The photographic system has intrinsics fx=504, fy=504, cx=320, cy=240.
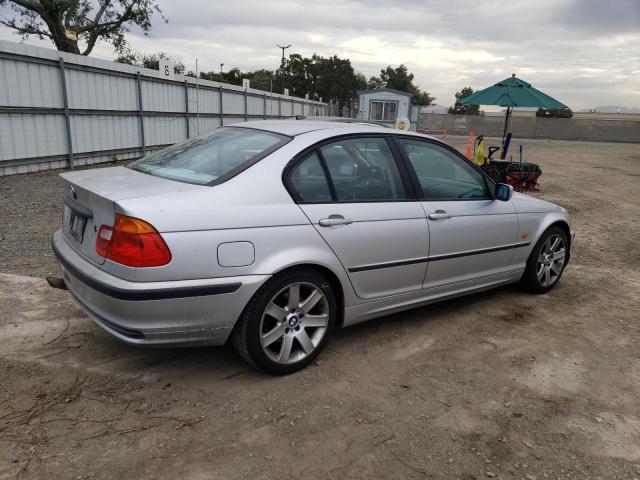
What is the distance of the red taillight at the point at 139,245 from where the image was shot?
8.42 ft

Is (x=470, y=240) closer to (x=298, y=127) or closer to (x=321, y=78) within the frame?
(x=298, y=127)

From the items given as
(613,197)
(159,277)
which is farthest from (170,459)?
(613,197)

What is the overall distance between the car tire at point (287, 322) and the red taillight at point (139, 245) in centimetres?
58

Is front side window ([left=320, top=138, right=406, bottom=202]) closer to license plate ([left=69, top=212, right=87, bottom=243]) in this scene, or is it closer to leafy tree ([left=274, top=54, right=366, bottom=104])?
license plate ([left=69, top=212, right=87, bottom=243])

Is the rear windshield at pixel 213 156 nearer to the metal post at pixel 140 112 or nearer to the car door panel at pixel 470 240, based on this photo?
the car door panel at pixel 470 240

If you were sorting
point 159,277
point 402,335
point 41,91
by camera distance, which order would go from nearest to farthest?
point 159,277
point 402,335
point 41,91

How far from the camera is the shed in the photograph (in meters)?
30.1

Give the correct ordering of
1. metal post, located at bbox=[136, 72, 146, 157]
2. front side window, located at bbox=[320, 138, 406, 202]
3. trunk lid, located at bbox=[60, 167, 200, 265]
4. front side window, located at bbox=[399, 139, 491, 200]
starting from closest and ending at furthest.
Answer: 1. trunk lid, located at bbox=[60, 167, 200, 265]
2. front side window, located at bbox=[320, 138, 406, 202]
3. front side window, located at bbox=[399, 139, 491, 200]
4. metal post, located at bbox=[136, 72, 146, 157]

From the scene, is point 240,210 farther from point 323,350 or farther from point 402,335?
point 402,335

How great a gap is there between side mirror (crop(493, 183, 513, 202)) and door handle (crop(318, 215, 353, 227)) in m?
1.61

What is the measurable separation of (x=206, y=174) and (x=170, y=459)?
5.28ft

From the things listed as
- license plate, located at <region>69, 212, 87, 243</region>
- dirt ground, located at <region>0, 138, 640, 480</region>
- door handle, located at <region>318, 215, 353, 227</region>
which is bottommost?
dirt ground, located at <region>0, 138, 640, 480</region>

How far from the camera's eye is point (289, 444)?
2.52m

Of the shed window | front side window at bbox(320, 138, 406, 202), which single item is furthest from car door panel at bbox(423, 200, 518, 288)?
the shed window
